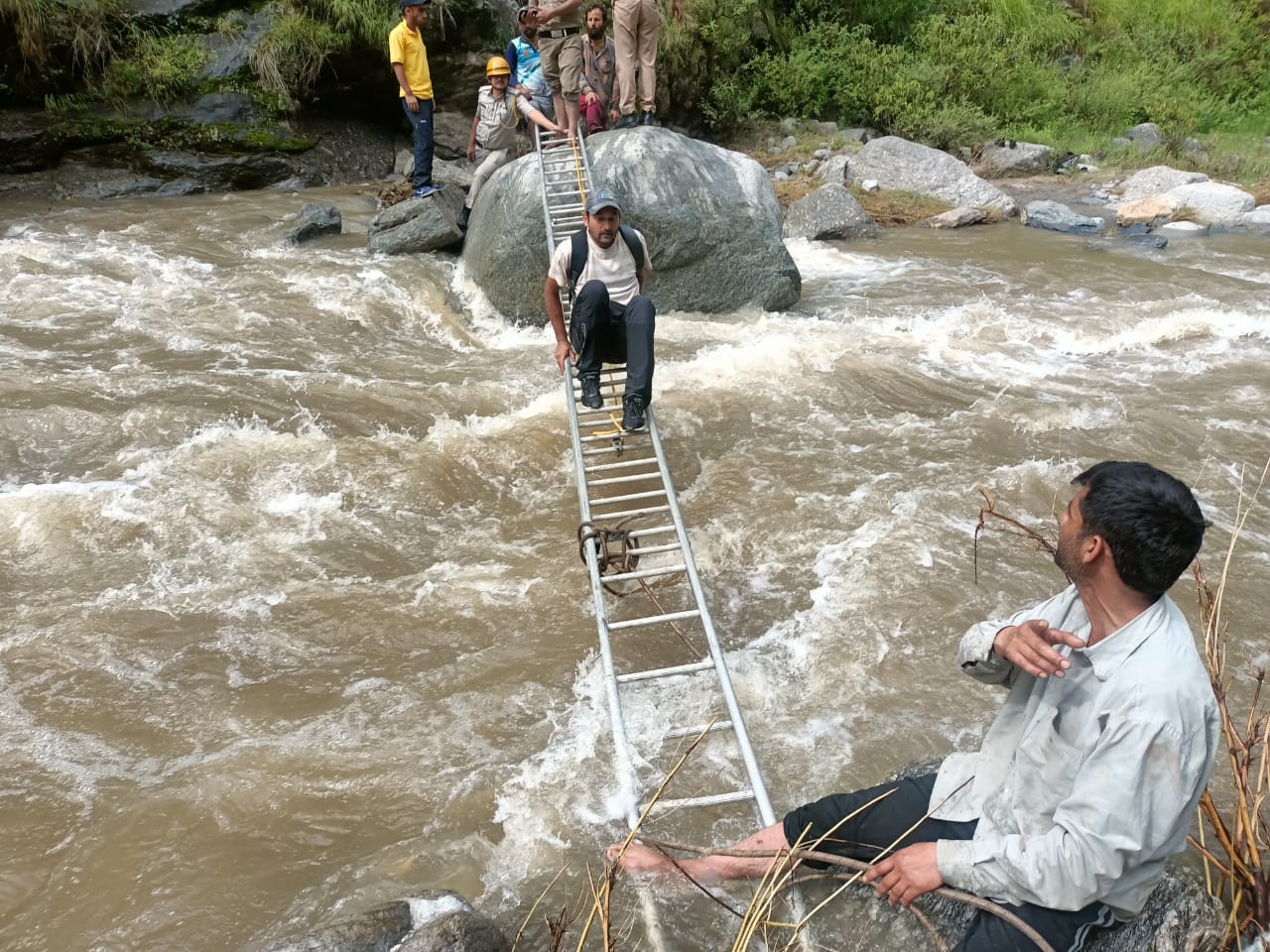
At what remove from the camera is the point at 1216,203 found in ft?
37.6

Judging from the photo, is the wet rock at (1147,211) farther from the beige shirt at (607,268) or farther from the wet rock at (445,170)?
the beige shirt at (607,268)

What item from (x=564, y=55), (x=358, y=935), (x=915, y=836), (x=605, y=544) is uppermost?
(x=564, y=55)

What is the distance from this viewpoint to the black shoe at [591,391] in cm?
499

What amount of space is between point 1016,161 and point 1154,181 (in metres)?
1.87

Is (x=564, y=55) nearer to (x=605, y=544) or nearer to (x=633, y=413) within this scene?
(x=633, y=413)

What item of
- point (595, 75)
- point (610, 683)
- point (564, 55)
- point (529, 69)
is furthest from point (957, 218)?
point (610, 683)

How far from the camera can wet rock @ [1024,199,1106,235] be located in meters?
11.2

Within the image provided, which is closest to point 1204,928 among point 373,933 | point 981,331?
point 373,933

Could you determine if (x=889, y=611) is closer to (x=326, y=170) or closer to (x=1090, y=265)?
(x=1090, y=265)

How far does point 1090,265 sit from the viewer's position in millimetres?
9656

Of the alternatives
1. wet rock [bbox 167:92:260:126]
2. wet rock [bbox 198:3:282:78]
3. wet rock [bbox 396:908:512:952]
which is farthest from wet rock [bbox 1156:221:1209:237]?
wet rock [bbox 396:908:512:952]

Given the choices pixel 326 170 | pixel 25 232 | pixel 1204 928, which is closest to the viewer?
pixel 1204 928

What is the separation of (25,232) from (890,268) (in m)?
8.43

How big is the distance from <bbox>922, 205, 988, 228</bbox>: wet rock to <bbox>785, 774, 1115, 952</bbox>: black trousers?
10107 millimetres
